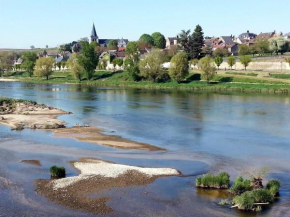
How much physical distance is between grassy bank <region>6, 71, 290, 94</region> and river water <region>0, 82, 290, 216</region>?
14837 mm

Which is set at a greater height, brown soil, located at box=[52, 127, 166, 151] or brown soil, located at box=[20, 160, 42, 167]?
brown soil, located at box=[52, 127, 166, 151]

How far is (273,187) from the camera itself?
55.7 feet

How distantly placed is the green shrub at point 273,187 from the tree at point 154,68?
2379 inches

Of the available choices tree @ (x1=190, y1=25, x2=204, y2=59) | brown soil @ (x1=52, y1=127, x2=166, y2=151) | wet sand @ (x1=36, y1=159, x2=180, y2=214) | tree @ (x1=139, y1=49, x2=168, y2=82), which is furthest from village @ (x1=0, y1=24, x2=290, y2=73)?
wet sand @ (x1=36, y1=159, x2=180, y2=214)

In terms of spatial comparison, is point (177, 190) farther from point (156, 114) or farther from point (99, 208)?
point (156, 114)

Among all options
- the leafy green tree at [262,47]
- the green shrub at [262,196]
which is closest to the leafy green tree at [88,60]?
the leafy green tree at [262,47]

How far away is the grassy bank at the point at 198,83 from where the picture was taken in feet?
206

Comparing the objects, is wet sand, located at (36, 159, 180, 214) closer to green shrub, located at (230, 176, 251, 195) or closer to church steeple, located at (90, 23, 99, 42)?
green shrub, located at (230, 176, 251, 195)

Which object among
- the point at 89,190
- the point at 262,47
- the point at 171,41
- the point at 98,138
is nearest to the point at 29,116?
the point at 98,138

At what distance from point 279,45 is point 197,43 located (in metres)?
17.5

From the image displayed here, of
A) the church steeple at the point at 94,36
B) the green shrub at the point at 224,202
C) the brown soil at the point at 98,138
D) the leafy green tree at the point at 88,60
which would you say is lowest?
the green shrub at the point at 224,202

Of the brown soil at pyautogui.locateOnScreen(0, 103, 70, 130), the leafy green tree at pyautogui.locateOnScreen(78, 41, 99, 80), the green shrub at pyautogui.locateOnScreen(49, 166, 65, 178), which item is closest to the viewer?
the green shrub at pyautogui.locateOnScreen(49, 166, 65, 178)

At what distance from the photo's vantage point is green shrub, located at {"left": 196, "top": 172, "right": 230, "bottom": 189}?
1784 cm

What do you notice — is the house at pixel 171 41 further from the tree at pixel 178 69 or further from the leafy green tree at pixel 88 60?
the tree at pixel 178 69
